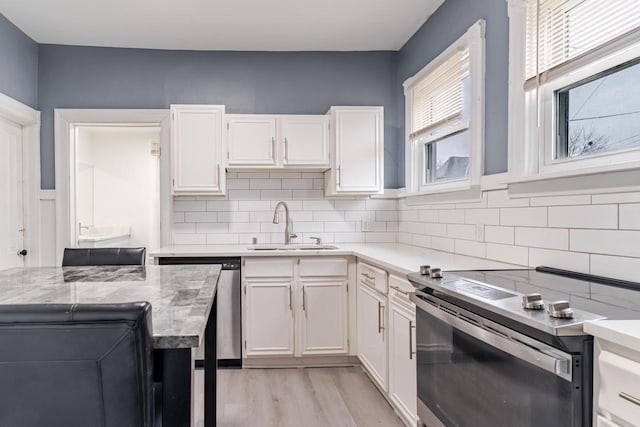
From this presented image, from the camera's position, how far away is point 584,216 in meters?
1.73

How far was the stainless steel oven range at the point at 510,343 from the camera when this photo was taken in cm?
103

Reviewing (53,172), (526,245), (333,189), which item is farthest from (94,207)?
(526,245)

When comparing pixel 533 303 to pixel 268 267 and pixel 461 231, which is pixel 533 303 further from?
pixel 268 267

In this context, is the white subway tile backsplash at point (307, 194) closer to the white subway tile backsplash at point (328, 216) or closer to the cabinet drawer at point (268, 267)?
the white subway tile backsplash at point (328, 216)

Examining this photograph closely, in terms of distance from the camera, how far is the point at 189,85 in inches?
154

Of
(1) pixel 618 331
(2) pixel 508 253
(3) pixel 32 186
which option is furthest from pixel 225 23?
(1) pixel 618 331

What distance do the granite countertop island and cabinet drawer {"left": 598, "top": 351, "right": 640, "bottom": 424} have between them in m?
0.92

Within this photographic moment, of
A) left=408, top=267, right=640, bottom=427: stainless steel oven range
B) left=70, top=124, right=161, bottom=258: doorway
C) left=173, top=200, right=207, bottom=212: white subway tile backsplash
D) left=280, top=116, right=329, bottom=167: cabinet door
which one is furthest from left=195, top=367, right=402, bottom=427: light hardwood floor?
left=70, top=124, right=161, bottom=258: doorway

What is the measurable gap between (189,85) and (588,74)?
3135 millimetres

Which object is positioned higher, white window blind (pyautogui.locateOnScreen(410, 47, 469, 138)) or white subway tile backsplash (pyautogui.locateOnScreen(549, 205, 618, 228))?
white window blind (pyautogui.locateOnScreen(410, 47, 469, 138))

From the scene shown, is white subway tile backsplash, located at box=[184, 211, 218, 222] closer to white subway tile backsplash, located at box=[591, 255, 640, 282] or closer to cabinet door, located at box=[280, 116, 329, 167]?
cabinet door, located at box=[280, 116, 329, 167]

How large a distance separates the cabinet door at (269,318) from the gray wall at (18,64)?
2.35m

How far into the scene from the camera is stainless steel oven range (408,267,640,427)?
3.39 ft

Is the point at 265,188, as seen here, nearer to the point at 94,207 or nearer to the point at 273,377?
the point at 273,377
